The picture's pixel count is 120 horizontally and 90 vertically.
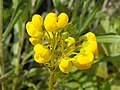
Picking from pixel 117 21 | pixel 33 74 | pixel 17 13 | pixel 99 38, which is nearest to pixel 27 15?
pixel 17 13

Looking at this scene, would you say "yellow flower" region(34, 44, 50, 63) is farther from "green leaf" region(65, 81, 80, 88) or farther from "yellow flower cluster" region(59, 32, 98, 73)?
"green leaf" region(65, 81, 80, 88)

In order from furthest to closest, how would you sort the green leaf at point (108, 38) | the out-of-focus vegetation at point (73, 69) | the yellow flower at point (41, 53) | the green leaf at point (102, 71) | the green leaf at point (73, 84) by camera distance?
the green leaf at point (102, 71) < the green leaf at point (73, 84) < the out-of-focus vegetation at point (73, 69) < the green leaf at point (108, 38) < the yellow flower at point (41, 53)

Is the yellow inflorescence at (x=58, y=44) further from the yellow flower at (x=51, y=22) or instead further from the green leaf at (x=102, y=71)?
the green leaf at (x=102, y=71)

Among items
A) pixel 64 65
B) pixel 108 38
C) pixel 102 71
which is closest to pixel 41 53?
pixel 64 65

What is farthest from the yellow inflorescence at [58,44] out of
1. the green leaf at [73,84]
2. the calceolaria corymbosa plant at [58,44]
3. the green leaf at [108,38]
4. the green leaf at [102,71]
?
the green leaf at [102,71]

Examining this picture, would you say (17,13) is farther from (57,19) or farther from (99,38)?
(57,19)

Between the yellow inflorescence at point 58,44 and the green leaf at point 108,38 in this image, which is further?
the green leaf at point 108,38

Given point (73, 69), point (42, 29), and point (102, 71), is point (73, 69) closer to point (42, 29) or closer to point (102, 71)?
point (102, 71)

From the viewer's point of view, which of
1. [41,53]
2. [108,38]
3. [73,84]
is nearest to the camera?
[41,53]
